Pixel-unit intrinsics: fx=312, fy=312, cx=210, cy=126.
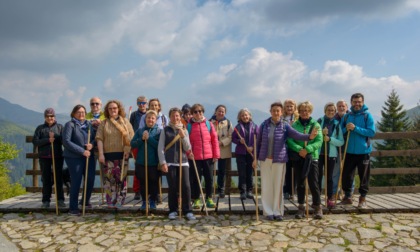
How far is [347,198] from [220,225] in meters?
3.06

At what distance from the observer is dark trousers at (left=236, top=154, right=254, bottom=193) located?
24.2 feet

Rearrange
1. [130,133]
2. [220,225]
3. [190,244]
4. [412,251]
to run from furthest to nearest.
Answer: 1. [130,133]
2. [220,225]
3. [190,244]
4. [412,251]

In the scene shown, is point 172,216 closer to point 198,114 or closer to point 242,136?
point 198,114

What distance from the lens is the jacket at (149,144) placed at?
254 inches

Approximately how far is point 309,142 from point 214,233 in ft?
8.31

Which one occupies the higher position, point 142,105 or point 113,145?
point 142,105

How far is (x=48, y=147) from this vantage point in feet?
22.9

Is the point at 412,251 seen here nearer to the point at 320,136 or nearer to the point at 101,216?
the point at 320,136

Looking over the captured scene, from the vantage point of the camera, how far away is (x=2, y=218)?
6.66 m

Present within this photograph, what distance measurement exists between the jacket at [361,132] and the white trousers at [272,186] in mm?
1753

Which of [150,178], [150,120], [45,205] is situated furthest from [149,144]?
[45,205]

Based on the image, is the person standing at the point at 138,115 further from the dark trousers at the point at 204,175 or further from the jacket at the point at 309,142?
the jacket at the point at 309,142

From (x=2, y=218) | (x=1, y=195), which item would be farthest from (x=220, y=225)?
(x=1, y=195)

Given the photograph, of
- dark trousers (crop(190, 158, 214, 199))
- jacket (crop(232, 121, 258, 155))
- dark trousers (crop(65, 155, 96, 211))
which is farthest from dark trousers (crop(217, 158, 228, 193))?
dark trousers (crop(65, 155, 96, 211))
